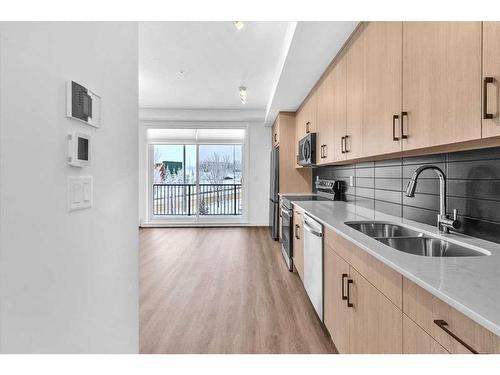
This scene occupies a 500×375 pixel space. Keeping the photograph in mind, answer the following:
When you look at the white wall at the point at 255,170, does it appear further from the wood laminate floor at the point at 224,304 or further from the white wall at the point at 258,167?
the wood laminate floor at the point at 224,304

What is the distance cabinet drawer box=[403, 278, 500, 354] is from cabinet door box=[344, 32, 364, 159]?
1411 mm

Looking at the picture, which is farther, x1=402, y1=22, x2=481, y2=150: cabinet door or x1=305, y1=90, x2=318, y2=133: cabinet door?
x1=305, y1=90, x2=318, y2=133: cabinet door

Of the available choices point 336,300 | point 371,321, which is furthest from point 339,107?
point 371,321

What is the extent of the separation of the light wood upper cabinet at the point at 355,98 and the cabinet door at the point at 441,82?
624mm

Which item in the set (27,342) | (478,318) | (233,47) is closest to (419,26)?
(478,318)

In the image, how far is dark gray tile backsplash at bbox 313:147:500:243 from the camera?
145 centimetres

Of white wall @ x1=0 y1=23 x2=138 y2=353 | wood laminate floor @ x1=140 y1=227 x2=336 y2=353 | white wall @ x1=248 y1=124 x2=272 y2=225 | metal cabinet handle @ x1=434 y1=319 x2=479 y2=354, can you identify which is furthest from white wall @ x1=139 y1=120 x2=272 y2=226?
metal cabinet handle @ x1=434 y1=319 x2=479 y2=354

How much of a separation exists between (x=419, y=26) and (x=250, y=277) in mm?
2843

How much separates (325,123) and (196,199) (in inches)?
177

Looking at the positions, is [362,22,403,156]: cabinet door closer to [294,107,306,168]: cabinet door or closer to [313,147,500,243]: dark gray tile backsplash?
[313,147,500,243]: dark gray tile backsplash

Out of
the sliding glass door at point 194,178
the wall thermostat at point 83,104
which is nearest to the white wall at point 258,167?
the sliding glass door at point 194,178

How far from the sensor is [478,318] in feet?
2.30

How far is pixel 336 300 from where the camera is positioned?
1937 millimetres
